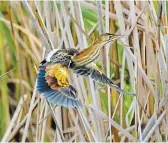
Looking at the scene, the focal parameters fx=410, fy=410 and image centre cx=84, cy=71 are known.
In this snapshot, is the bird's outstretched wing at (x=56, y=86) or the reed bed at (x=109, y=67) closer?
the bird's outstretched wing at (x=56, y=86)

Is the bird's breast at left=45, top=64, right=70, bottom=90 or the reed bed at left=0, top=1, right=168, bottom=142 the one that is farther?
the reed bed at left=0, top=1, right=168, bottom=142

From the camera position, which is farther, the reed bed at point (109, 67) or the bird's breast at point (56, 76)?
the reed bed at point (109, 67)

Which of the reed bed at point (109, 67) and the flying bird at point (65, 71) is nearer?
the flying bird at point (65, 71)

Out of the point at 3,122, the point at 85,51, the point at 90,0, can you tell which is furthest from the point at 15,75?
the point at 85,51

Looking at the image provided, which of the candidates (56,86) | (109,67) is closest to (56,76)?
(56,86)

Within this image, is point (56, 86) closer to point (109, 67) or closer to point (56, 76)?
point (56, 76)

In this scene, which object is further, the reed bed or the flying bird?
the reed bed
